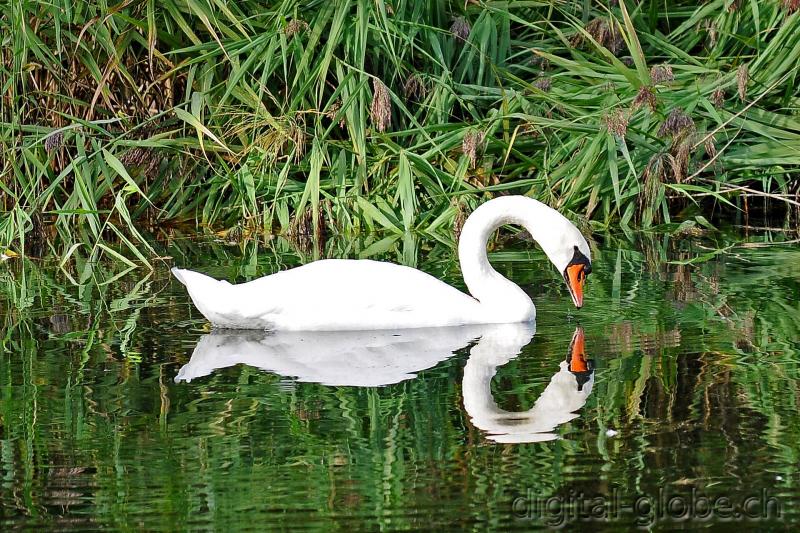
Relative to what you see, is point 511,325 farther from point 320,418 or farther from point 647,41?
point 647,41

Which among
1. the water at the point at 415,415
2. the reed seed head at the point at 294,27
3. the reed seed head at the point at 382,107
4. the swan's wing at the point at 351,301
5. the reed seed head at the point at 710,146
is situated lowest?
the water at the point at 415,415

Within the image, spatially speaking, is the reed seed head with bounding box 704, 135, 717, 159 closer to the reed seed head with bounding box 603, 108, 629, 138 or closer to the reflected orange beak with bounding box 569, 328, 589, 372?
the reed seed head with bounding box 603, 108, 629, 138

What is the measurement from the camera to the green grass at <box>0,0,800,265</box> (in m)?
8.89

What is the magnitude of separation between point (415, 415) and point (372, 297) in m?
1.54

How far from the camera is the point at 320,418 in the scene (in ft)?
15.6

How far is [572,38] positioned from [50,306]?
→ 4594 millimetres

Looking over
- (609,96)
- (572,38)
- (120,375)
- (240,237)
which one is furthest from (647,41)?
(120,375)

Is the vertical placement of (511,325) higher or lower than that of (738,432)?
higher

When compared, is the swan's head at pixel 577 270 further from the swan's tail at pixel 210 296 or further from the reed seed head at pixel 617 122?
the swan's tail at pixel 210 296

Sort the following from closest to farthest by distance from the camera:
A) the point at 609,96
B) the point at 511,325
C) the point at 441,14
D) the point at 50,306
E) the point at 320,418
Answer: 1. the point at 320,418
2. the point at 511,325
3. the point at 50,306
4. the point at 609,96
5. the point at 441,14

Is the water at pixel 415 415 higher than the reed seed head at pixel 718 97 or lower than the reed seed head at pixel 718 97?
lower

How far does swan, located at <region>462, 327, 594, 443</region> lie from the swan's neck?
25 cm

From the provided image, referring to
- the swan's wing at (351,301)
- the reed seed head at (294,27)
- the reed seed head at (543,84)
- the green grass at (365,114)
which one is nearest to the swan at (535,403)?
the swan's wing at (351,301)

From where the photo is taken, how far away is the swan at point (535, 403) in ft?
15.0
